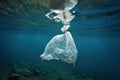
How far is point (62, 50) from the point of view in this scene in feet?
27.9

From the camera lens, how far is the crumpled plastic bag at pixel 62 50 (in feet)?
27.1

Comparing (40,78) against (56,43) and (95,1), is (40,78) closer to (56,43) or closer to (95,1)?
(95,1)

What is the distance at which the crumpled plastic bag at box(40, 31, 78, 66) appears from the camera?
8.27 meters

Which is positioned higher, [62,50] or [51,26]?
[51,26]

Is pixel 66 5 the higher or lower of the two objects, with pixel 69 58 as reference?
higher

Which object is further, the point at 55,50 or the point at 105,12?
the point at 105,12

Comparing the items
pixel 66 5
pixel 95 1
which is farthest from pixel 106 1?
pixel 66 5

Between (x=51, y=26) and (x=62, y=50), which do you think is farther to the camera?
(x=51, y=26)

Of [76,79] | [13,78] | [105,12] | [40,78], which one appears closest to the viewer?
[13,78]

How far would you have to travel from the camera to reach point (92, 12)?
19078 millimetres

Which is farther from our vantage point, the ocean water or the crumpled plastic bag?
the ocean water

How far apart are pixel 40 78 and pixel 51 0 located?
10527 mm

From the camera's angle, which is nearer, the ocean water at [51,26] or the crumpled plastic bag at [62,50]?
the crumpled plastic bag at [62,50]

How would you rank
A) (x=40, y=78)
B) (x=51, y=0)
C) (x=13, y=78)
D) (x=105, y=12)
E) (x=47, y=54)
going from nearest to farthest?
(x=47, y=54) < (x=51, y=0) < (x=13, y=78) < (x=105, y=12) < (x=40, y=78)
